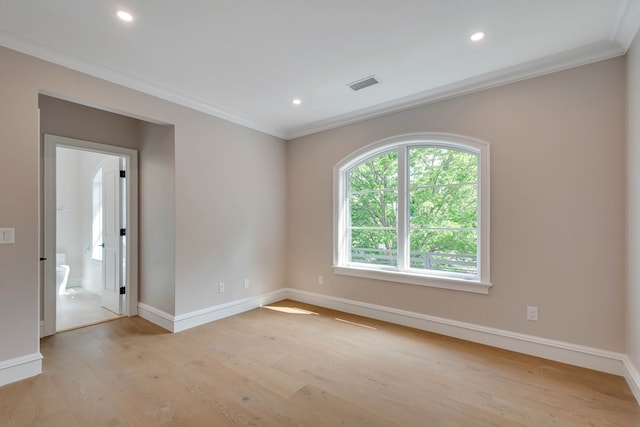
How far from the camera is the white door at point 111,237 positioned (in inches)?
156

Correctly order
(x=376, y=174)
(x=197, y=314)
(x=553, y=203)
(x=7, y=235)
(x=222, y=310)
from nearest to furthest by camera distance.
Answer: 1. (x=7, y=235)
2. (x=553, y=203)
3. (x=197, y=314)
4. (x=222, y=310)
5. (x=376, y=174)

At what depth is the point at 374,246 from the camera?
4031 millimetres

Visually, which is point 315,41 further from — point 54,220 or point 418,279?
point 54,220

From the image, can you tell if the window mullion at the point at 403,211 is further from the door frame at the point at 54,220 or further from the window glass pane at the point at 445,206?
the door frame at the point at 54,220

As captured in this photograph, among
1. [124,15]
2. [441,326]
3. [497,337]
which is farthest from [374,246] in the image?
[124,15]

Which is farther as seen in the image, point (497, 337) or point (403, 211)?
point (403, 211)

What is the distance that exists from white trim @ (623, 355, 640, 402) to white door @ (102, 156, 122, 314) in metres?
5.31

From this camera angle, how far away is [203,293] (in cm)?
363

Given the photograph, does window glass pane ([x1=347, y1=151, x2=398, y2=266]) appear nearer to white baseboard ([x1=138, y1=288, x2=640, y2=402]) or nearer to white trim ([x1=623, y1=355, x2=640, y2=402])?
white baseboard ([x1=138, y1=288, x2=640, y2=402])

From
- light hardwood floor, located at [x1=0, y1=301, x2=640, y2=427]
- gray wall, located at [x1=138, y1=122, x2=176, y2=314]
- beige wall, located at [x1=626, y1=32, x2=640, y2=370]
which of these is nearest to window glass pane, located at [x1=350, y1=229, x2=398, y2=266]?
light hardwood floor, located at [x1=0, y1=301, x2=640, y2=427]

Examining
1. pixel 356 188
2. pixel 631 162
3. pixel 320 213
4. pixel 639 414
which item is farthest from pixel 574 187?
pixel 320 213

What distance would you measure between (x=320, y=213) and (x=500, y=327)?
2622mm

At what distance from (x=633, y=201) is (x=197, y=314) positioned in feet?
14.2

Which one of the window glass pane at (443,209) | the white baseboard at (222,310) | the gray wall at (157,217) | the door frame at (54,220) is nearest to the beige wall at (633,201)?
the window glass pane at (443,209)
